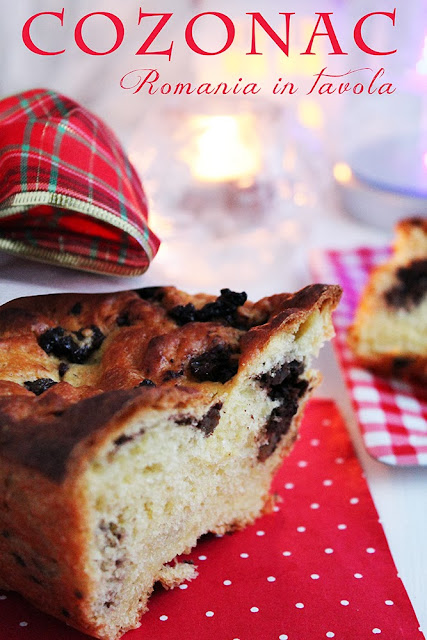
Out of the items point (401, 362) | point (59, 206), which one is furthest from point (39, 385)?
point (401, 362)

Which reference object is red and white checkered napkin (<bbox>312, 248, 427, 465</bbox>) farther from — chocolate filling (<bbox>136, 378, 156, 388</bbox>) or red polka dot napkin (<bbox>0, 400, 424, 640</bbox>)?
chocolate filling (<bbox>136, 378, 156, 388</bbox>)

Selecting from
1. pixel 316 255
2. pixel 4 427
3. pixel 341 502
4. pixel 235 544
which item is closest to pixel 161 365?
pixel 4 427

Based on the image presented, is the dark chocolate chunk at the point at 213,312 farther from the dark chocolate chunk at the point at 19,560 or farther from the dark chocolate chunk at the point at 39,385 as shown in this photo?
the dark chocolate chunk at the point at 19,560

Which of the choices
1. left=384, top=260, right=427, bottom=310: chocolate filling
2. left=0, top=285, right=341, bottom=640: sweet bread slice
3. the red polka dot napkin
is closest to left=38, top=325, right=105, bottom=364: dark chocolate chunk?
left=0, top=285, right=341, bottom=640: sweet bread slice

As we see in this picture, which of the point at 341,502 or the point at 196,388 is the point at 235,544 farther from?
the point at 196,388

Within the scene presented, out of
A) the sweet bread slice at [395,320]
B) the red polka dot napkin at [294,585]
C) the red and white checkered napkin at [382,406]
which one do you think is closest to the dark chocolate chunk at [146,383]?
the red polka dot napkin at [294,585]

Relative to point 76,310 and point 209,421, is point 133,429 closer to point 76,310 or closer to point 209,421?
point 209,421
